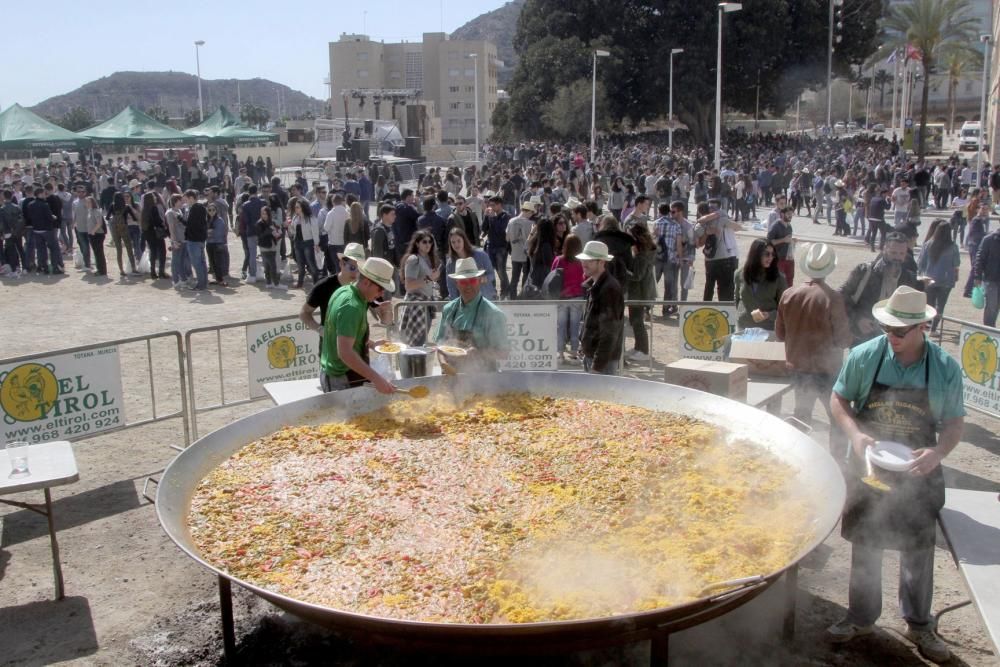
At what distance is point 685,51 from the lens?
64375 mm

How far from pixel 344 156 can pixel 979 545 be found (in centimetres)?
4887

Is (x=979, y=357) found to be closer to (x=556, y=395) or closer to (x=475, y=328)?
(x=556, y=395)

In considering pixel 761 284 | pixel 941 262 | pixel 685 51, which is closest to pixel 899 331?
pixel 761 284

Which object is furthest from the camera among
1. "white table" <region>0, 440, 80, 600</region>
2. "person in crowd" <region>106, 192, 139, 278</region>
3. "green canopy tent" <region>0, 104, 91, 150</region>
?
"green canopy tent" <region>0, 104, 91, 150</region>

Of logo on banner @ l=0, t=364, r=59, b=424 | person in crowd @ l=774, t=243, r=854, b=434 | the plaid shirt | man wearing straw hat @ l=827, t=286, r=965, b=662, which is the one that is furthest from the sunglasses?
the plaid shirt

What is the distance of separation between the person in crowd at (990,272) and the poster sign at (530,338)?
6246 millimetres

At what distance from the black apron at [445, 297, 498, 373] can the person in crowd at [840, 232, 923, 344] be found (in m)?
3.64

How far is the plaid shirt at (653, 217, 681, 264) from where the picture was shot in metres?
13.7

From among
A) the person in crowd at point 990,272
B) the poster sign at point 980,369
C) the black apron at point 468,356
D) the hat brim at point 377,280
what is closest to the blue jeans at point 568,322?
the black apron at point 468,356

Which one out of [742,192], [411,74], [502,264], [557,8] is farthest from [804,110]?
[502,264]

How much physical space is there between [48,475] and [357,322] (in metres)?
2.28

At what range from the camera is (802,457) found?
536 centimetres

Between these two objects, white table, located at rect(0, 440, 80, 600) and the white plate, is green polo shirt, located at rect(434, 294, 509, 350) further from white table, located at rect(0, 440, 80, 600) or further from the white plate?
the white plate

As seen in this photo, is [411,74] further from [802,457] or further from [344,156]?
[802,457]
